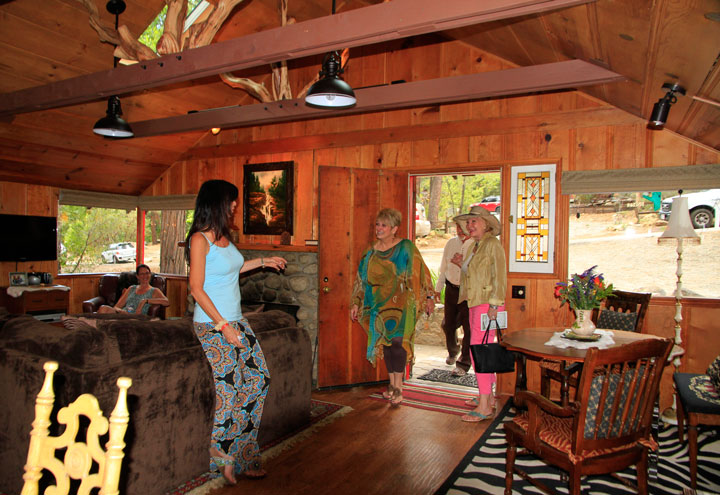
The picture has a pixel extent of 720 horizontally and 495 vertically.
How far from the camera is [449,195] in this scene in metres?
11.0

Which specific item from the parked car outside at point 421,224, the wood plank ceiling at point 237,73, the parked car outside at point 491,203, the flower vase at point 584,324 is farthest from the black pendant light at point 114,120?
the parked car outside at point 421,224

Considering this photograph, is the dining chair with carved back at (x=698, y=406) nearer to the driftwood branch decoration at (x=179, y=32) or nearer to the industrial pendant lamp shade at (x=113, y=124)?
the driftwood branch decoration at (x=179, y=32)

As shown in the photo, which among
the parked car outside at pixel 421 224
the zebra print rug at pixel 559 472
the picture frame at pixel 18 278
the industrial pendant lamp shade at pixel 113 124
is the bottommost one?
the zebra print rug at pixel 559 472

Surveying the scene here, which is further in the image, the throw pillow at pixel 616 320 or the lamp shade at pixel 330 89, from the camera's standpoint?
the throw pillow at pixel 616 320

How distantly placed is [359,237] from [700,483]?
314 centimetres

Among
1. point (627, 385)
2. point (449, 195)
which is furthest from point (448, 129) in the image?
point (449, 195)

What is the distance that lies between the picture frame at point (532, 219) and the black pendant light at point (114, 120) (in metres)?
3.56

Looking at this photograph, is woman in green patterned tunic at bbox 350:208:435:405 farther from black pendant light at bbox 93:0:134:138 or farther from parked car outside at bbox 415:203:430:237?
parked car outside at bbox 415:203:430:237

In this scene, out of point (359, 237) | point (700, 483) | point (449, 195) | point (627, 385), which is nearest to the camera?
point (627, 385)

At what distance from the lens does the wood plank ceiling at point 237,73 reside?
2.28 m

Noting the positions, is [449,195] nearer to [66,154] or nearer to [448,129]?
[448,129]

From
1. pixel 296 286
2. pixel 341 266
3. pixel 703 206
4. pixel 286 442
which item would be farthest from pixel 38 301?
pixel 703 206

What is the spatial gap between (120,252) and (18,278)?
1.92 meters

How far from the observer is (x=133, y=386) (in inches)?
90.9
